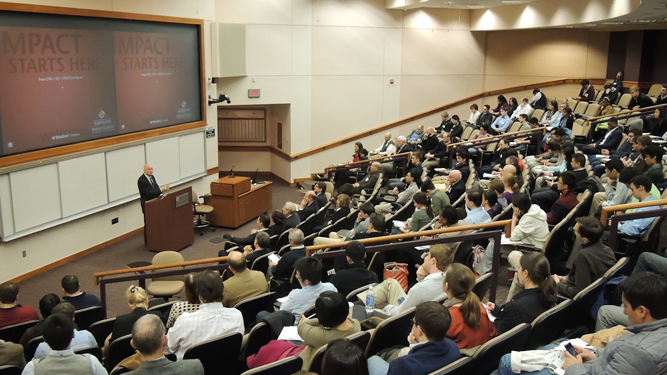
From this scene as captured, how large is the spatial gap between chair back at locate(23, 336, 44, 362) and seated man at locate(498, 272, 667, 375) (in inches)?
129

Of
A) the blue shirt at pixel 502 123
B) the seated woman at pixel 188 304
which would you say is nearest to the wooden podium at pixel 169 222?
the seated woman at pixel 188 304

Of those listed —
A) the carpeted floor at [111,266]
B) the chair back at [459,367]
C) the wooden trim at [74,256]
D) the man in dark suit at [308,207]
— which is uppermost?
the chair back at [459,367]

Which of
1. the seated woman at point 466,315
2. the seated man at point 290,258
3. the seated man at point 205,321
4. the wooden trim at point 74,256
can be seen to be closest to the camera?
the seated woman at point 466,315

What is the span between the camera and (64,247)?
870 cm

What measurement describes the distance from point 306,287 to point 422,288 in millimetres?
885

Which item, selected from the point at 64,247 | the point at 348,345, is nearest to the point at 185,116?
the point at 64,247

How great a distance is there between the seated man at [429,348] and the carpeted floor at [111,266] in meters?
2.80

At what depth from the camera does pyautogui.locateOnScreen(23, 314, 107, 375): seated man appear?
3262mm

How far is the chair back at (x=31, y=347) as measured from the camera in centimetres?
430

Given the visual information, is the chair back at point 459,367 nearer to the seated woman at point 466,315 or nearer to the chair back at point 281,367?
the seated woman at point 466,315

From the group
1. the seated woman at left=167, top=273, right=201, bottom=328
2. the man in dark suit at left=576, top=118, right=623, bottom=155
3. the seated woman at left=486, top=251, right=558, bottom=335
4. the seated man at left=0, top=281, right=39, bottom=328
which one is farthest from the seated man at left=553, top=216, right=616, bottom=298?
the man in dark suit at left=576, top=118, right=623, bottom=155

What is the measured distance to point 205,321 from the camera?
390 cm

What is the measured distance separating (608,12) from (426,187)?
248 inches

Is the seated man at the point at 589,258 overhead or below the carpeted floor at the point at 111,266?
overhead
